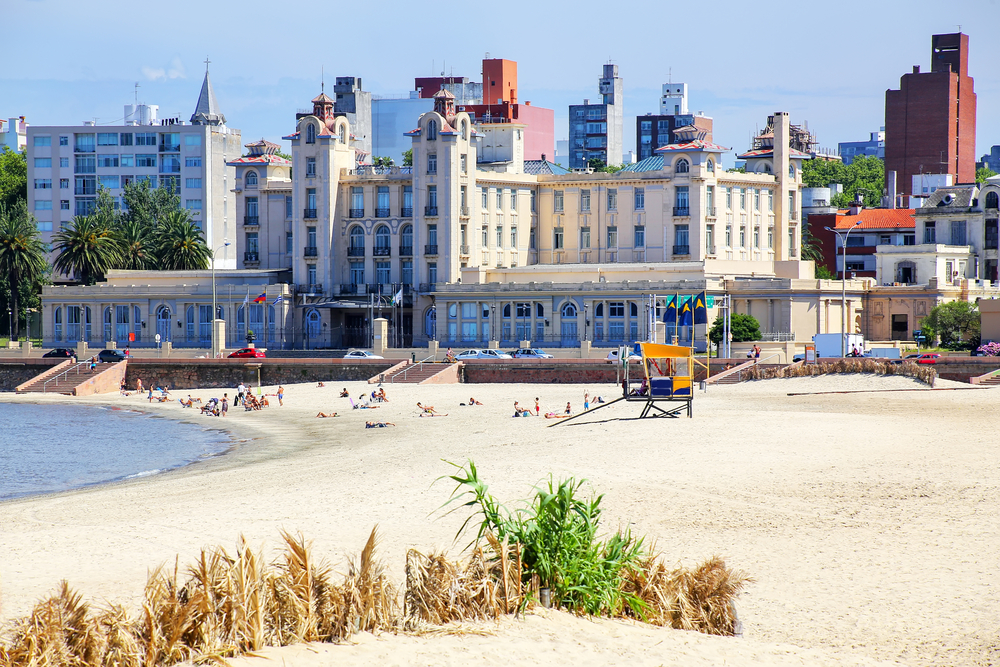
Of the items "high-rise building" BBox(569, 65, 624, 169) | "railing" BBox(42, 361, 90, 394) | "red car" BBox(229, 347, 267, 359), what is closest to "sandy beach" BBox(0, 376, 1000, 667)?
"red car" BBox(229, 347, 267, 359)

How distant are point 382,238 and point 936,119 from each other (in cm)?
7990

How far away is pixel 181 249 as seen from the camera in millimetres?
103062

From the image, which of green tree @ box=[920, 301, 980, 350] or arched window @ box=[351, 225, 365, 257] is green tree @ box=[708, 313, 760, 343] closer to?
green tree @ box=[920, 301, 980, 350]

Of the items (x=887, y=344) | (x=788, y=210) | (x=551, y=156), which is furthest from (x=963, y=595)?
(x=551, y=156)

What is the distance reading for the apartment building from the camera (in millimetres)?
136375

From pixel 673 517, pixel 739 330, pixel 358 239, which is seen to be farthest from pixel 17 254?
pixel 673 517

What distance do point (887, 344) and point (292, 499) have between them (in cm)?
6237

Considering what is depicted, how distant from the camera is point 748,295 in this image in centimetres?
8394

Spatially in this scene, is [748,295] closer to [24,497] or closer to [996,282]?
[996,282]

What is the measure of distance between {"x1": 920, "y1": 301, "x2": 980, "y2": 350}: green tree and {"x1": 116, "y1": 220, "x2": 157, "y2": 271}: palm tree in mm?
68556

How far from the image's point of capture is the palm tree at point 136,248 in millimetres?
104812

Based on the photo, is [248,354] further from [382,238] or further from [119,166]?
[119,166]

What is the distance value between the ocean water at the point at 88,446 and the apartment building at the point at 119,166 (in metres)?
79.2

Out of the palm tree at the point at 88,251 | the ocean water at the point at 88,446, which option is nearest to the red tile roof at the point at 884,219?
the palm tree at the point at 88,251
